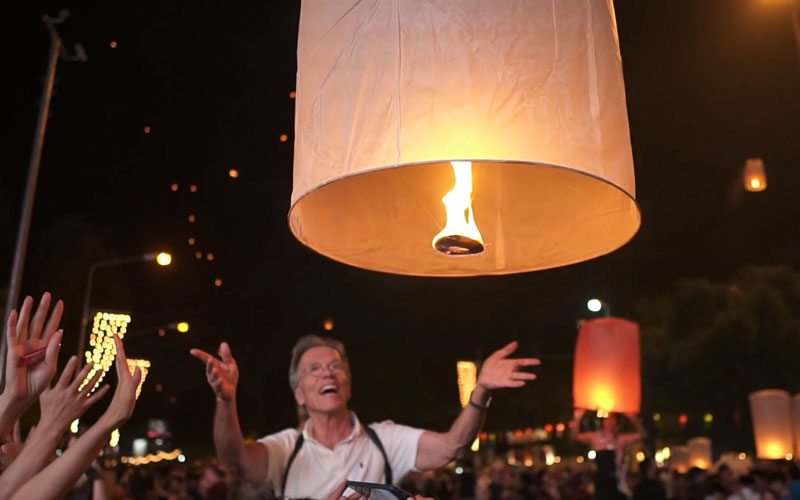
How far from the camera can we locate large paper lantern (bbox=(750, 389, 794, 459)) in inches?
830

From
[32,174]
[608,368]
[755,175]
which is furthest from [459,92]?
[32,174]

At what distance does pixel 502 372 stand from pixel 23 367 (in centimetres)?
194

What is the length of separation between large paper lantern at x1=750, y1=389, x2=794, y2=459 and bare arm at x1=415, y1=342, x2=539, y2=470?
19.6 m

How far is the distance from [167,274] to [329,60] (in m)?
35.2

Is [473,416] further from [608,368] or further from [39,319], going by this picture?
[608,368]

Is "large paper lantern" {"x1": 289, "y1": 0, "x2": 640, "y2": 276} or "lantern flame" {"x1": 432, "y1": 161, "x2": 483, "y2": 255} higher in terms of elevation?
"large paper lantern" {"x1": 289, "y1": 0, "x2": 640, "y2": 276}

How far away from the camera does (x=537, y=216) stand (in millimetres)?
3432

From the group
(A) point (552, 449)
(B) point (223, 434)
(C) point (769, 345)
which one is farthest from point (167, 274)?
(A) point (552, 449)

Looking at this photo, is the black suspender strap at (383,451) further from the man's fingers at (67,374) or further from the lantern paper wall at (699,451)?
the lantern paper wall at (699,451)

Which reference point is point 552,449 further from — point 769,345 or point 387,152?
point 387,152

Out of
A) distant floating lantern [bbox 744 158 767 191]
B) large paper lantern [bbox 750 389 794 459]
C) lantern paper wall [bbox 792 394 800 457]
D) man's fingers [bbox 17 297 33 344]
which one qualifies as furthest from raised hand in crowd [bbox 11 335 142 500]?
lantern paper wall [bbox 792 394 800 457]

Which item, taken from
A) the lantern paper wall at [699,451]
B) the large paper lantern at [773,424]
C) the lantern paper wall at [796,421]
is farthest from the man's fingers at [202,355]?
the lantern paper wall at [699,451]

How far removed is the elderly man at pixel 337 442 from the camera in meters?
3.75

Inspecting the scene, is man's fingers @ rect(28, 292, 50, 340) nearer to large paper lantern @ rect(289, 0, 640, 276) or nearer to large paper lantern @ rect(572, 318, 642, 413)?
large paper lantern @ rect(289, 0, 640, 276)
